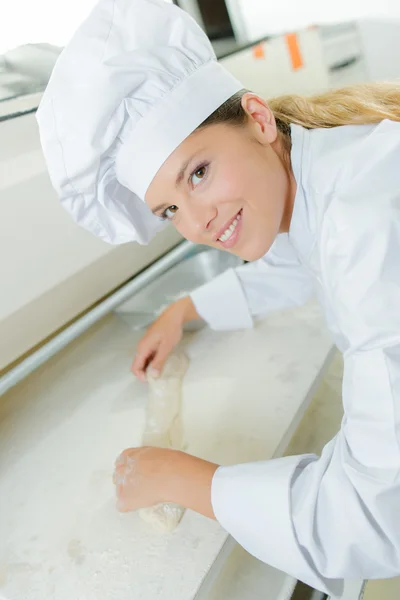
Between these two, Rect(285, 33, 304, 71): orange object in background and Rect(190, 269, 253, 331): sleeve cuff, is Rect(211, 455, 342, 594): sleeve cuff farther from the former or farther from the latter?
Rect(285, 33, 304, 71): orange object in background

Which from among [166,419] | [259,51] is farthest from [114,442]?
[259,51]

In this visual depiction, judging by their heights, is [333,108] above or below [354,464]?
above

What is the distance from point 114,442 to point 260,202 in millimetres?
436

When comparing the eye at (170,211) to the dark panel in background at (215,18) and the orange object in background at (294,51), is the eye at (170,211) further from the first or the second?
the dark panel in background at (215,18)

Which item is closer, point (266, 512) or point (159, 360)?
point (266, 512)

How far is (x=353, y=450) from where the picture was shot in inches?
23.4

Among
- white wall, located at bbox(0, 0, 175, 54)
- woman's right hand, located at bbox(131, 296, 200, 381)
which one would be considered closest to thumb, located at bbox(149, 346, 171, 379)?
woman's right hand, located at bbox(131, 296, 200, 381)

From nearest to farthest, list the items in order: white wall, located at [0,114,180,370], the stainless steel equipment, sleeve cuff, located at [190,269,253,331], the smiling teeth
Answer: the smiling teeth < white wall, located at [0,114,180,370] < sleeve cuff, located at [190,269,253,331] < the stainless steel equipment

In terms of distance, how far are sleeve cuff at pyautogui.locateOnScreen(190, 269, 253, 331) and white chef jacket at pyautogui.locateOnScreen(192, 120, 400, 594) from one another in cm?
36

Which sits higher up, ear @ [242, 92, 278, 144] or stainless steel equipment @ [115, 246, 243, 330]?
ear @ [242, 92, 278, 144]

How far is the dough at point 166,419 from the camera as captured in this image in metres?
0.69

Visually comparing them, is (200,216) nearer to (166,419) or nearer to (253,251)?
(253,251)

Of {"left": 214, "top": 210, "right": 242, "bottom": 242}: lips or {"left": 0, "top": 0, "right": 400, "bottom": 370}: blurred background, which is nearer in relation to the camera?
{"left": 214, "top": 210, "right": 242, "bottom": 242}: lips

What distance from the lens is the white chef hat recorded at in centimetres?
67
